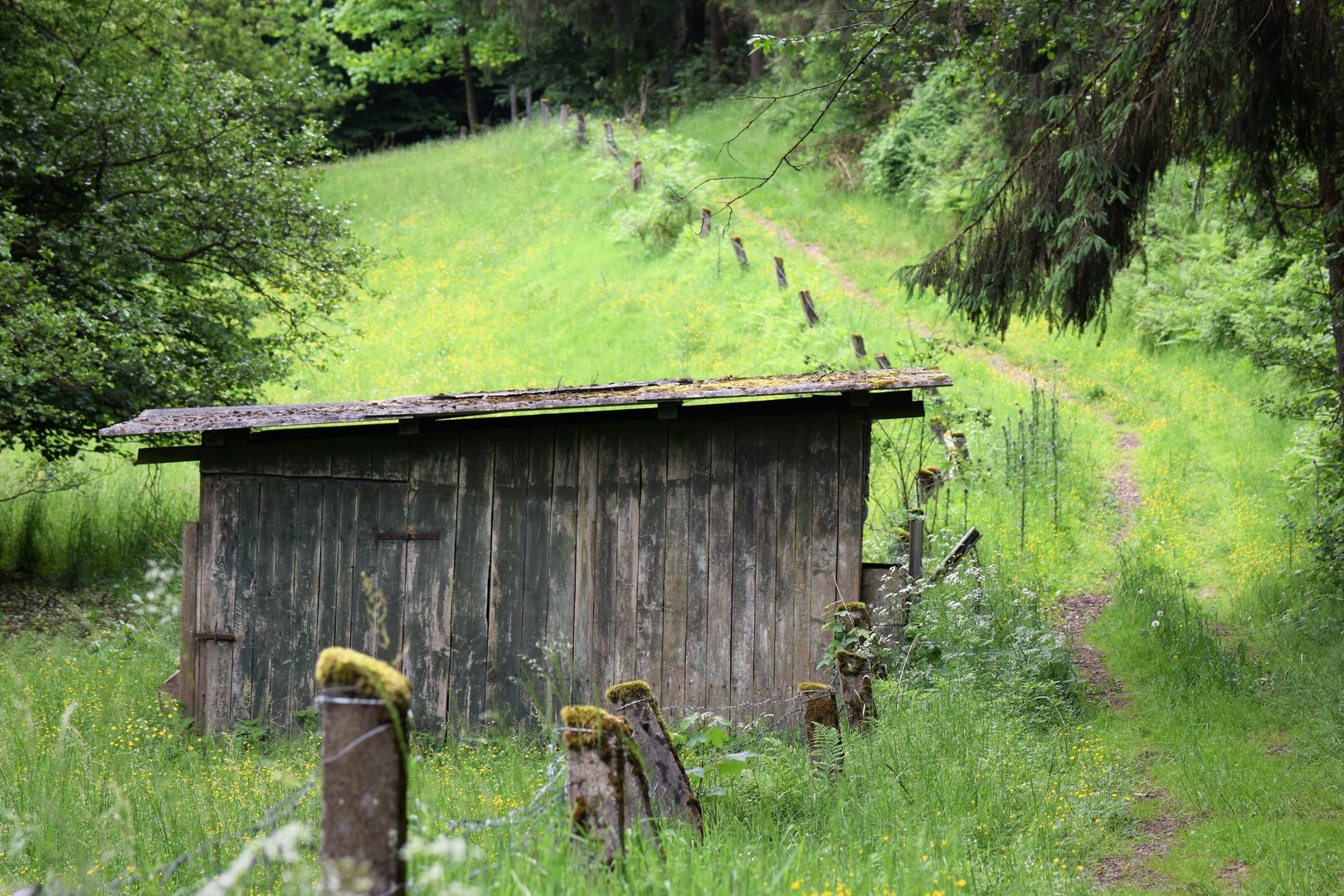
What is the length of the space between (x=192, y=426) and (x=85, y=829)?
2.98 metres

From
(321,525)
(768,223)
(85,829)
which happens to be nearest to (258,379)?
(321,525)

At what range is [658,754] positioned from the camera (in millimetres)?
4207

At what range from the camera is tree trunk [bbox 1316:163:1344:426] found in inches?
321

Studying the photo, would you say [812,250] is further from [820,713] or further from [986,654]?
[820,713]

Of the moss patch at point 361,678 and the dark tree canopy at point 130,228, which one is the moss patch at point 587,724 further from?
the dark tree canopy at point 130,228

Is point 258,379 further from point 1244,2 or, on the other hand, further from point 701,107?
point 701,107

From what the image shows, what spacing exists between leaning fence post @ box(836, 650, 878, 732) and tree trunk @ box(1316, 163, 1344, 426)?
215 inches

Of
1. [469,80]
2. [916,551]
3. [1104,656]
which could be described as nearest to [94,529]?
[916,551]

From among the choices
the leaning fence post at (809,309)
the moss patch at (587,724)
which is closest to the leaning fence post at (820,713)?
the moss patch at (587,724)

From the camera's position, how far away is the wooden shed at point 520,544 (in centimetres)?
715

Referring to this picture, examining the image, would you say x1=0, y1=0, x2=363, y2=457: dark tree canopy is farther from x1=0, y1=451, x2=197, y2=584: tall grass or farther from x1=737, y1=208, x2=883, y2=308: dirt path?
x1=737, y1=208, x2=883, y2=308: dirt path

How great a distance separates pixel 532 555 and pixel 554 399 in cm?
143

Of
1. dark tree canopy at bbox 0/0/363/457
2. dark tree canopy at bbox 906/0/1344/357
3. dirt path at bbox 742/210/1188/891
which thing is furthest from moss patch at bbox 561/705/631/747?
dark tree canopy at bbox 0/0/363/457

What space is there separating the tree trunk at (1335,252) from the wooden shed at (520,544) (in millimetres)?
4030
